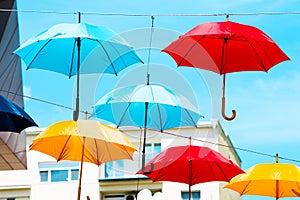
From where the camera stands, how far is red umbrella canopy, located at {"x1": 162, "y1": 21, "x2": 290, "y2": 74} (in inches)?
380

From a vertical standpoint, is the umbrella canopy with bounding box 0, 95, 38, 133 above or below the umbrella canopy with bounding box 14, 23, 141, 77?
below

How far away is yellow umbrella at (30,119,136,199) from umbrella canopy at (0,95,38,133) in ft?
1.41

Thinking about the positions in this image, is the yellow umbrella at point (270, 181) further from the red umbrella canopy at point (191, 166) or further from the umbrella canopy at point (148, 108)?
the umbrella canopy at point (148, 108)

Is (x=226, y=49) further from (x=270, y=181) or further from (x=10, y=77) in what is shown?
(x=10, y=77)

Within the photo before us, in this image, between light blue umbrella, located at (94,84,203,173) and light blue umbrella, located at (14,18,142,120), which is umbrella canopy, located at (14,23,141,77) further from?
light blue umbrella, located at (94,84,203,173)

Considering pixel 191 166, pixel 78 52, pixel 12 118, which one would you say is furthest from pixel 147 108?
pixel 12 118

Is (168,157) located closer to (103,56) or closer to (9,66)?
(103,56)

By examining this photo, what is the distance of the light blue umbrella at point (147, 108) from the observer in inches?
469

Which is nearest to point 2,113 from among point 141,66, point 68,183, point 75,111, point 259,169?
point 75,111

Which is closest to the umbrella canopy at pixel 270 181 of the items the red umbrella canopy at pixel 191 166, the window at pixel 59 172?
the red umbrella canopy at pixel 191 166

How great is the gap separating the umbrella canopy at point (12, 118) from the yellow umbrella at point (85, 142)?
43 centimetres

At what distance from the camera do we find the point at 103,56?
11000 millimetres

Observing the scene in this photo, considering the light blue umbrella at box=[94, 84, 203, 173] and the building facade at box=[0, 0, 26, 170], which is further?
the building facade at box=[0, 0, 26, 170]

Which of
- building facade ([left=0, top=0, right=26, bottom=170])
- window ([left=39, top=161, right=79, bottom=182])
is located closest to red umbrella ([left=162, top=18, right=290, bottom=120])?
building facade ([left=0, top=0, right=26, bottom=170])
